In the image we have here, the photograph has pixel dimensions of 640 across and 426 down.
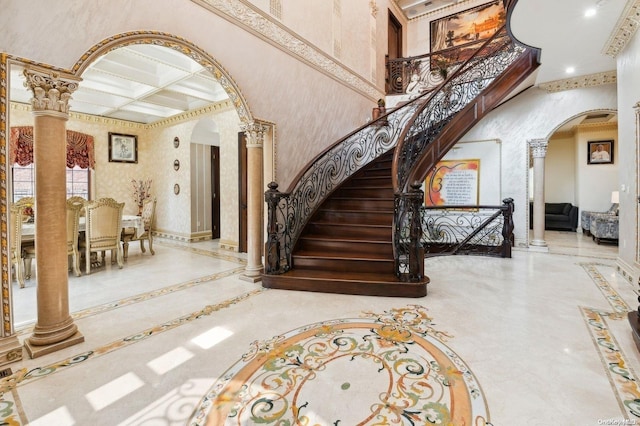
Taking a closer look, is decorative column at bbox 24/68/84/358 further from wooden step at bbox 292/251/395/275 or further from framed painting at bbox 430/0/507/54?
framed painting at bbox 430/0/507/54

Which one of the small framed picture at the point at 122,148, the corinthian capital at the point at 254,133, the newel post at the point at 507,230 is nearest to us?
the corinthian capital at the point at 254,133

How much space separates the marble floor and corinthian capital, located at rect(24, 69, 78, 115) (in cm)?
194

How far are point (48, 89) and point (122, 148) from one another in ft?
24.8

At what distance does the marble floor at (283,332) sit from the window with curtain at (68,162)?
4.75m

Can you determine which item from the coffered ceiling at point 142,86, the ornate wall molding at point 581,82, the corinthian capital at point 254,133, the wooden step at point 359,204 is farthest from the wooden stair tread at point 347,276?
the ornate wall molding at point 581,82

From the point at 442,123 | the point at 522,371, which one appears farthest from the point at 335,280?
the point at 442,123

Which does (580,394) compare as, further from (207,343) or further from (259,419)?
(207,343)

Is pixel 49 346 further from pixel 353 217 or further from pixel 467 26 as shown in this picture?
pixel 467 26

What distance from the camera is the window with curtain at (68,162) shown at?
7.00 metres

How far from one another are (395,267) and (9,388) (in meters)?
3.52

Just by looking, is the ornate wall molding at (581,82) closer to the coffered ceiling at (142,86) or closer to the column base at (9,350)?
the coffered ceiling at (142,86)

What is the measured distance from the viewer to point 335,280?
12.0 feet

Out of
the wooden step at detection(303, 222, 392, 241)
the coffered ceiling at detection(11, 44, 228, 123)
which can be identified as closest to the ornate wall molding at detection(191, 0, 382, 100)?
the coffered ceiling at detection(11, 44, 228, 123)

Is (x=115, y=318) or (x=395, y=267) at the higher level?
(x=395, y=267)
